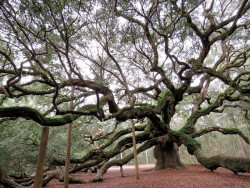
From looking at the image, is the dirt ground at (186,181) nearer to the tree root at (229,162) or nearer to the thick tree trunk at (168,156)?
the tree root at (229,162)

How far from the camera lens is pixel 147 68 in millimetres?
8781

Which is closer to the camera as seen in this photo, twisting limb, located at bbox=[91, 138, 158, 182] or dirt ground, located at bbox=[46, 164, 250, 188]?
dirt ground, located at bbox=[46, 164, 250, 188]

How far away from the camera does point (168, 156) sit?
27.6 feet

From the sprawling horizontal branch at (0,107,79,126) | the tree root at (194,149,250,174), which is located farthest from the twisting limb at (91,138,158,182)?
the sprawling horizontal branch at (0,107,79,126)

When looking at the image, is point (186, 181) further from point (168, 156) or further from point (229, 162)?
point (168, 156)

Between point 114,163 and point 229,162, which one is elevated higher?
point 114,163

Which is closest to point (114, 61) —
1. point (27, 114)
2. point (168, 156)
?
point (27, 114)

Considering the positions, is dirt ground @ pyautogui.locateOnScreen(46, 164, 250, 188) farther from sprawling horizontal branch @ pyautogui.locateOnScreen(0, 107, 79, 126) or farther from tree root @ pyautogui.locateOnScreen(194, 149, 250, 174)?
sprawling horizontal branch @ pyautogui.locateOnScreen(0, 107, 79, 126)

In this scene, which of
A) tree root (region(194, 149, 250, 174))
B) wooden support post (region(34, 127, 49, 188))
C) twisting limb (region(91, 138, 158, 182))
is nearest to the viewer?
wooden support post (region(34, 127, 49, 188))

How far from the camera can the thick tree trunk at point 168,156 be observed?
8234 millimetres

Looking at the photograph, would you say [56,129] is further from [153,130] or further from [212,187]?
[212,187]

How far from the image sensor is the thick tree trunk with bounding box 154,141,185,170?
8.23 meters

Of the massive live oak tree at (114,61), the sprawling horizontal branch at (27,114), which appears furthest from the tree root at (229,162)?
the sprawling horizontal branch at (27,114)

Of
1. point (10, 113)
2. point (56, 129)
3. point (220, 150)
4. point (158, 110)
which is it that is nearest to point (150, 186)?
point (158, 110)
